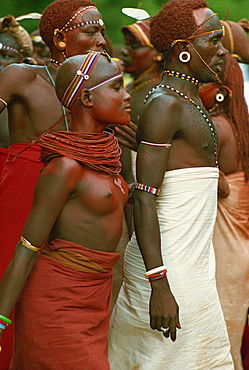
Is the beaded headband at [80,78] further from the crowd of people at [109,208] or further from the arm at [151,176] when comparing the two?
the arm at [151,176]

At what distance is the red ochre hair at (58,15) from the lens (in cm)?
372

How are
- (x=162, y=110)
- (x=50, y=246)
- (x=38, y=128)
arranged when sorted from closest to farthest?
(x=50, y=246)
(x=162, y=110)
(x=38, y=128)

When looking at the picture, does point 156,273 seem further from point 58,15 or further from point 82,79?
point 58,15

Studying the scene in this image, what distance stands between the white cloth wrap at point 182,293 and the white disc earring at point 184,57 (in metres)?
0.58

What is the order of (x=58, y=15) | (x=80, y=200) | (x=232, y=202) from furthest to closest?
(x=232, y=202), (x=58, y=15), (x=80, y=200)

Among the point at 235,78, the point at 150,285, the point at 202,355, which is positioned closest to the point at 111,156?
the point at 150,285

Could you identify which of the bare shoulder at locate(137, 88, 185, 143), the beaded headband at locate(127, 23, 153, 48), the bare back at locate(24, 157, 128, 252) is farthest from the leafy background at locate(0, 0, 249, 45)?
the bare back at locate(24, 157, 128, 252)

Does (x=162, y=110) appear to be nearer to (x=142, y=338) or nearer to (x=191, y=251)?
(x=191, y=251)

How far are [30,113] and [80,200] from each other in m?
1.06

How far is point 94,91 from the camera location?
284 centimetres

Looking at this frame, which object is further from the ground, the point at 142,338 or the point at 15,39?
the point at 15,39

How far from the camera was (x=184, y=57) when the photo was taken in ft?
10.5

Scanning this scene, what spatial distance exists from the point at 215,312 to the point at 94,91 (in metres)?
1.36

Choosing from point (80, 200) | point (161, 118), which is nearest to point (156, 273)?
point (80, 200)
